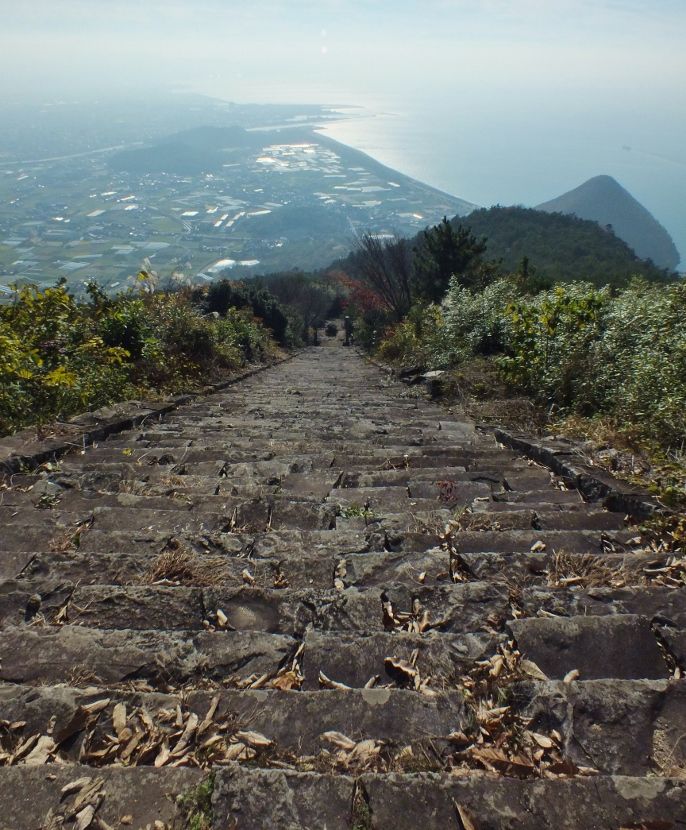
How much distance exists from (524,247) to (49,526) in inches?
2572

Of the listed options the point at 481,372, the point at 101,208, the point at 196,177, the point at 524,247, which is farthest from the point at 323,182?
the point at 481,372

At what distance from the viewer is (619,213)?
149m

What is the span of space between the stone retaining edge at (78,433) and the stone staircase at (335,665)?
573mm

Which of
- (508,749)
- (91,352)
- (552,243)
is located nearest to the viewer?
(508,749)

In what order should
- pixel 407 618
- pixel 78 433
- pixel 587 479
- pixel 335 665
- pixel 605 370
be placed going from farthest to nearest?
pixel 605 370 < pixel 78 433 < pixel 587 479 < pixel 407 618 < pixel 335 665

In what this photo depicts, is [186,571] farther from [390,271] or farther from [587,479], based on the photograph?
[390,271]

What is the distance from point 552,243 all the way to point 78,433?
64646mm

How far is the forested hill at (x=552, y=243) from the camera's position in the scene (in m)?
49.1

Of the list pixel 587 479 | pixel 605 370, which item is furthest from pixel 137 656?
pixel 605 370

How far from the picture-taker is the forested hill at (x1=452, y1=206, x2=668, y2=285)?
49.1 meters

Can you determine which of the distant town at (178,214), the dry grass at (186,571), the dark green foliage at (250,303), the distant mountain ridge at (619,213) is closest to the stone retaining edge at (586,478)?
the dry grass at (186,571)

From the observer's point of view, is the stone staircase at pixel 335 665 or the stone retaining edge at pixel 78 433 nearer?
the stone staircase at pixel 335 665

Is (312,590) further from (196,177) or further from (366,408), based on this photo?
(196,177)

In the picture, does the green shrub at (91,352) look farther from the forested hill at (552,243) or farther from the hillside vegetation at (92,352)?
the forested hill at (552,243)
